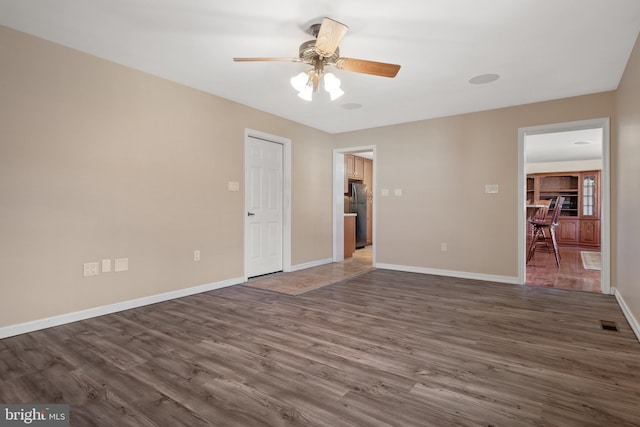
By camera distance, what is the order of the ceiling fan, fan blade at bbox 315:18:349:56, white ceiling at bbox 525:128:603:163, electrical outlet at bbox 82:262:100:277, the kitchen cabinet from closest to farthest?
1. fan blade at bbox 315:18:349:56
2. the ceiling fan
3. electrical outlet at bbox 82:262:100:277
4. white ceiling at bbox 525:128:603:163
5. the kitchen cabinet

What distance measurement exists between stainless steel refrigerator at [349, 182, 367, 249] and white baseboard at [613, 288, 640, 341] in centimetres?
497

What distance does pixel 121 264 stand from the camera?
3238mm

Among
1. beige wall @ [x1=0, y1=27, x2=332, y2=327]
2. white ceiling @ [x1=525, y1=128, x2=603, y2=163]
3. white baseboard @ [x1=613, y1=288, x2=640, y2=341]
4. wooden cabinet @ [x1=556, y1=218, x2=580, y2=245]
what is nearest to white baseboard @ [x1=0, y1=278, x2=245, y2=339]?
beige wall @ [x1=0, y1=27, x2=332, y2=327]

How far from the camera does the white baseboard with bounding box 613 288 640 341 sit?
2.62 metres

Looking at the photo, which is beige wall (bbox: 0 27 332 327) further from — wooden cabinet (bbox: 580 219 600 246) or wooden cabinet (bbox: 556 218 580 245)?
wooden cabinet (bbox: 580 219 600 246)

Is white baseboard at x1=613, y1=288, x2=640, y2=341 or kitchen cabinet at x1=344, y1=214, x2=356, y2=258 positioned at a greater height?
kitchen cabinet at x1=344, y1=214, x2=356, y2=258

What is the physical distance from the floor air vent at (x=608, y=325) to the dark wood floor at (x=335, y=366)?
75 mm

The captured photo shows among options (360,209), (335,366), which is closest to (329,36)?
(335,366)

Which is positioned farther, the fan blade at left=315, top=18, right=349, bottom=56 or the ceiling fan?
the ceiling fan

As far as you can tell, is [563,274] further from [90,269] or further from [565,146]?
[90,269]

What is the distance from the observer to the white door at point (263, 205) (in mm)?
4703

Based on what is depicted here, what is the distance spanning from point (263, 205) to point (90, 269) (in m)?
2.36

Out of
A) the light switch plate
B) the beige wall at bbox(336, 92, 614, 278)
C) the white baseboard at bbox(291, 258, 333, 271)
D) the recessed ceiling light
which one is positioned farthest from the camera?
the white baseboard at bbox(291, 258, 333, 271)

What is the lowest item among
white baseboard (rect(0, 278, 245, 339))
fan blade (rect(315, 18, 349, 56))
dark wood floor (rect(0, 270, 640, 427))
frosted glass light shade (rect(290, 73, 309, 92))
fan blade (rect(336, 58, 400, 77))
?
dark wood floor (rect(0, 270, 640, 427))
